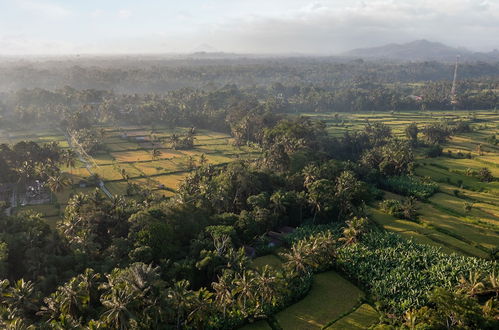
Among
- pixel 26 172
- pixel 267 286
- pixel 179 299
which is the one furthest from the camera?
pixel 26 172

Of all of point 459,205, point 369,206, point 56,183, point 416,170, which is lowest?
point 369,206

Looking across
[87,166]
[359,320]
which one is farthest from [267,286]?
[87,166]

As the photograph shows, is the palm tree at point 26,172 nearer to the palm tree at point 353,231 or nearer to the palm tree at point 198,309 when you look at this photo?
the palm tree at point 198,309

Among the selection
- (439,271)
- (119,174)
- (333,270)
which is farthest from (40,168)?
(439,271)

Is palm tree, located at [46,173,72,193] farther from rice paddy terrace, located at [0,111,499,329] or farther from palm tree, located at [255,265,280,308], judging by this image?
palm tree, located at [255,265,280,308]

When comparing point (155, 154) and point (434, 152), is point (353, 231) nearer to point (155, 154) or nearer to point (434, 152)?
point (155, 154)

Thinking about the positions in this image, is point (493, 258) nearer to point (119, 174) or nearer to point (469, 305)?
point (469, 305)

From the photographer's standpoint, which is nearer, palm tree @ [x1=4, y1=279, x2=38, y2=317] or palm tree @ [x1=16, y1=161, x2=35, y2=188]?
palm tree @ [x1=4, y1=279, x2=38, y2=317]

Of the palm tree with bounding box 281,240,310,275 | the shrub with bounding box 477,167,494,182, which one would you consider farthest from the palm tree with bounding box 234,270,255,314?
the shrub with bounding box 477,167,494,182
